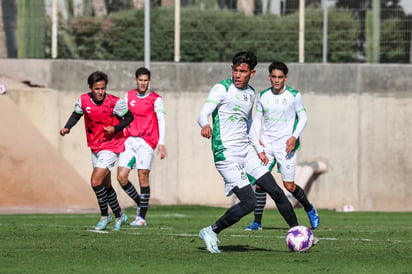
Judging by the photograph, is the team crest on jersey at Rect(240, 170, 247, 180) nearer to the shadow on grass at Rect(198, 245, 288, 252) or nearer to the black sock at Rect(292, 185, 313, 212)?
the shadow on grass at Rect(198, 245, 288, 252)

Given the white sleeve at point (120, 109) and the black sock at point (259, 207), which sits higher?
the white sleeve at point (120, 109)

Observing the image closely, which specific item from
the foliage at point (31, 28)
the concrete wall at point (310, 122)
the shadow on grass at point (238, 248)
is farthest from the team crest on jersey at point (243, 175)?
the foliage at point (31, 28)

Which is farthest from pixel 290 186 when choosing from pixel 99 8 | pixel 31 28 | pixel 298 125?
pixel 31 28

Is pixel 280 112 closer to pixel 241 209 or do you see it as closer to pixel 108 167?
pixel 108 167

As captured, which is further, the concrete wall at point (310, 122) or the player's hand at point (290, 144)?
the concrete wall at point (310, 122)

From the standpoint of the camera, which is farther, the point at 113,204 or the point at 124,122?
the point at 113,204

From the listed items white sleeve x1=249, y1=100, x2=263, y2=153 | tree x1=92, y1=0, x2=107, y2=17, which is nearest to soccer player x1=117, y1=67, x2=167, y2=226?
white sleeve x1=249, y1=100, x2=263, y2=153

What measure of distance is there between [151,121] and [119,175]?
3.15 ft

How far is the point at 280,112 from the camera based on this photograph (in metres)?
15.3

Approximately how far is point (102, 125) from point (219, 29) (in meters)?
11.6

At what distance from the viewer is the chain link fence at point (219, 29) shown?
2503 cm

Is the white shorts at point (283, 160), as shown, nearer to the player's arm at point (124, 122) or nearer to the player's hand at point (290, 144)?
the player's hand at point (290, 144)

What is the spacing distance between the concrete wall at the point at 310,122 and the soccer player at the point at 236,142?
12.8 m

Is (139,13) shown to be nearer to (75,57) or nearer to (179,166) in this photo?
(75,57)
